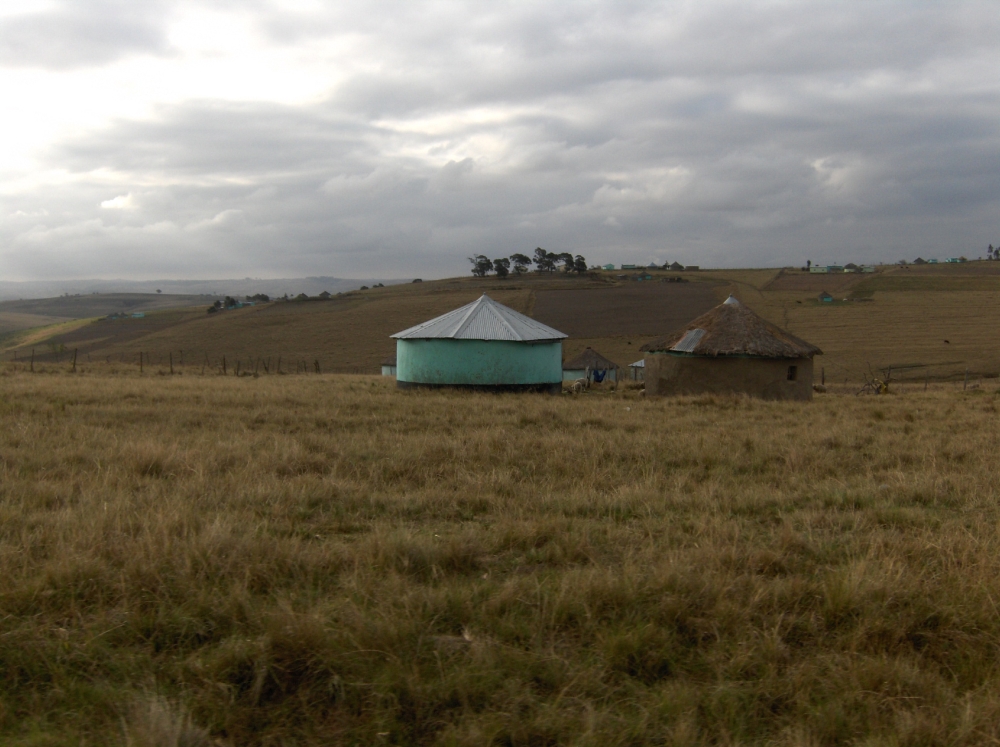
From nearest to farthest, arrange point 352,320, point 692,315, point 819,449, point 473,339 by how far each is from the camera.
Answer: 1. point 819,449
2. point 473,339
3. point 692,315
4. point 352,320

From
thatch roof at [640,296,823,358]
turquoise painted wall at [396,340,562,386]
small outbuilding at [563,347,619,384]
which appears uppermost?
thatch roof at [640,296,823,358]

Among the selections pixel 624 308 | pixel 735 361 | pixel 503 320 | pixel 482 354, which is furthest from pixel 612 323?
pixel 735 361

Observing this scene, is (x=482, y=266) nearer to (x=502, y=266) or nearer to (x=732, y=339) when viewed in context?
(x=502, y=266)

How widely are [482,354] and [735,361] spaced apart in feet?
23.9

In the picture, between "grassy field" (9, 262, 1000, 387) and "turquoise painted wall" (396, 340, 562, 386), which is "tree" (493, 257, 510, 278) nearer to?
"grassy field" (9, 262, 1000, 387)

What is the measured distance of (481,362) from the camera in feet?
77.7

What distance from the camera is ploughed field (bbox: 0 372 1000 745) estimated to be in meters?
3.05

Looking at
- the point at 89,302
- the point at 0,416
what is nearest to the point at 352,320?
the point at 0,416

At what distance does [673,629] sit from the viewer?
3.76 meters

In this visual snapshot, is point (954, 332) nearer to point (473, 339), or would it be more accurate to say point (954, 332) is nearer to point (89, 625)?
point (473, 339)

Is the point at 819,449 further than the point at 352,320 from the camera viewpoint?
No

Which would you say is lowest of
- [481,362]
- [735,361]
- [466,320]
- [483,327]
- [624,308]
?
[481,362]

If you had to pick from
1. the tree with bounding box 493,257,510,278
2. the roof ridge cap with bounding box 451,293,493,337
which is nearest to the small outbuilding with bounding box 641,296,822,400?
the roof ridge cap with bounding box 451,293,493,337

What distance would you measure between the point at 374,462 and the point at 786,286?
83300 mm
